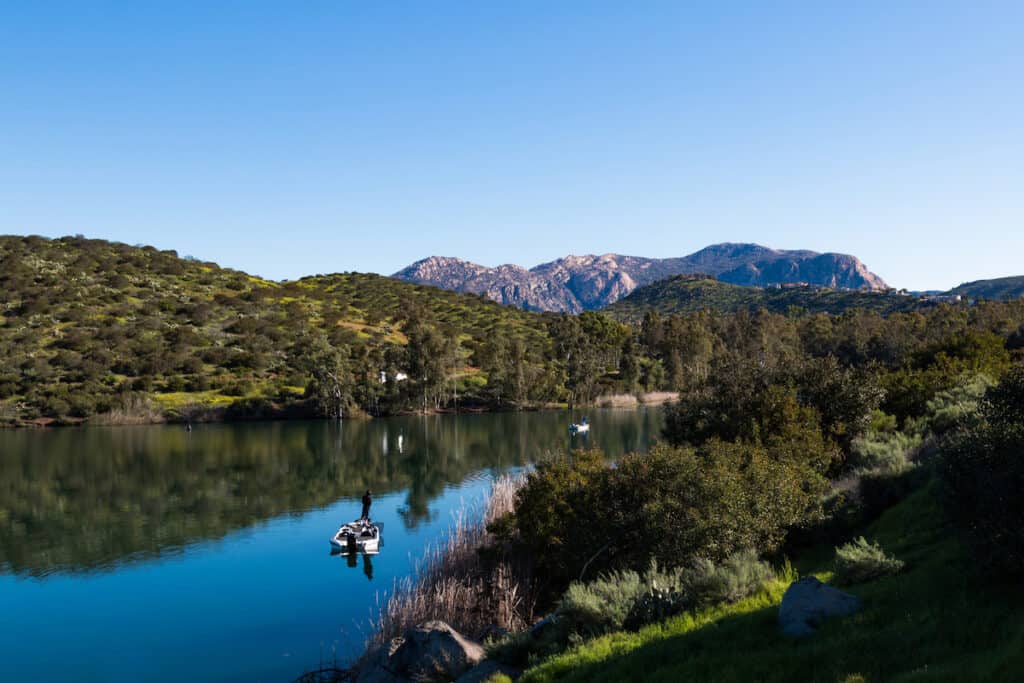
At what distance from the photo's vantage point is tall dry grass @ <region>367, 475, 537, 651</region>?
18.5 metres

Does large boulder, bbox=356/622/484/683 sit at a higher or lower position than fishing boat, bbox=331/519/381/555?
higher

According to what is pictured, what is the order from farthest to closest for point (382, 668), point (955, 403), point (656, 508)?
point (955, 403), point (656, 508), point (382, 668)

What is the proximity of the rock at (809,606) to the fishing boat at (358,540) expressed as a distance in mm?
22394

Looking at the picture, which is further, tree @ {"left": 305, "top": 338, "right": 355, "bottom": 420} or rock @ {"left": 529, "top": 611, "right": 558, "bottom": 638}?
tree @ {"left": 305, "top": 338, "right": 355, "bottom": 420}

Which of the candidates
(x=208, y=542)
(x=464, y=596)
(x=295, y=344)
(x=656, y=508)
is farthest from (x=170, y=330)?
(x=656, y=508)

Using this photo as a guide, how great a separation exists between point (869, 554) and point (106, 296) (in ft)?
429

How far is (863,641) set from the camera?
9461 millimetres

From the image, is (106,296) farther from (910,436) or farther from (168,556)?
(910,436)

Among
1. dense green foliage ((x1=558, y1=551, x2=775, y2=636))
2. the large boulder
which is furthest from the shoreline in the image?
dense green foliage ((x1=558, y1=551, x2=775, y2=636))

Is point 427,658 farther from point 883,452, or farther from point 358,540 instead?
point 358,540

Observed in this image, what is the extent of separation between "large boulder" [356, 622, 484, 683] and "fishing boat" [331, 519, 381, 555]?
15.0m

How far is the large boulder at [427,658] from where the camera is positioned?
14.3 metres

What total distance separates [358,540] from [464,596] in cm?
1222

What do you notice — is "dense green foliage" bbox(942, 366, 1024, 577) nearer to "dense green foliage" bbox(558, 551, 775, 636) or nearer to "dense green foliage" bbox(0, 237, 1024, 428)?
"dense green foliage" bbox(558, 551, 775, 636)
